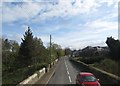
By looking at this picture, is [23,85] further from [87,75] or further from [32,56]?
[32,56]

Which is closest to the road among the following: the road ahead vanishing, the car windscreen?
the road ahead vanishing

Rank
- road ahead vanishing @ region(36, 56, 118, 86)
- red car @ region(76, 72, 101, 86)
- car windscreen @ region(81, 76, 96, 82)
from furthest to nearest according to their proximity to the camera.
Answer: road ahead vanishing @ region(36, 56, 118, 86), car windscreen @ region(81, 76, 96, 82), red car @ region(76, 72, 101, 86)

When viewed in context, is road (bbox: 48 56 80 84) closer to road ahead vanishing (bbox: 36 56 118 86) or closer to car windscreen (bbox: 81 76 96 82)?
road ahead vanishing (bbox: 36 56 118 86)

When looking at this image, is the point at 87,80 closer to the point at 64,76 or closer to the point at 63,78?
the point at 63,78

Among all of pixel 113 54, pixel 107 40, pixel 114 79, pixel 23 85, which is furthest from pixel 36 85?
pixel 107 40

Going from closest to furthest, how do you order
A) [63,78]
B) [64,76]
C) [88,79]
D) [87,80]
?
[87,80]
[88,79]
[63,78]
[64,76]

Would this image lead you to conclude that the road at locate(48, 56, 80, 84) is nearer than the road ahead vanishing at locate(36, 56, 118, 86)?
No

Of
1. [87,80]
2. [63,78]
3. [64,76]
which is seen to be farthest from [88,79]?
[64,76]

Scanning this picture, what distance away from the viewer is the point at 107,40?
73.6 metres

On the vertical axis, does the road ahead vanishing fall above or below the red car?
below

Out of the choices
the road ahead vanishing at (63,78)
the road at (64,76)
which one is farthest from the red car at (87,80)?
the road at (64,76)

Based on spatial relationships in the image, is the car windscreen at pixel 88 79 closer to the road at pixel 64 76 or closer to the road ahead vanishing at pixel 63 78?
the road ahead vanishing at pixel 63 78

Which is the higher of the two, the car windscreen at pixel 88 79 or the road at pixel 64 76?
the car windscreen at pixel 88 79

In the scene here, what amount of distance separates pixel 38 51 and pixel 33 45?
5.61 metres
